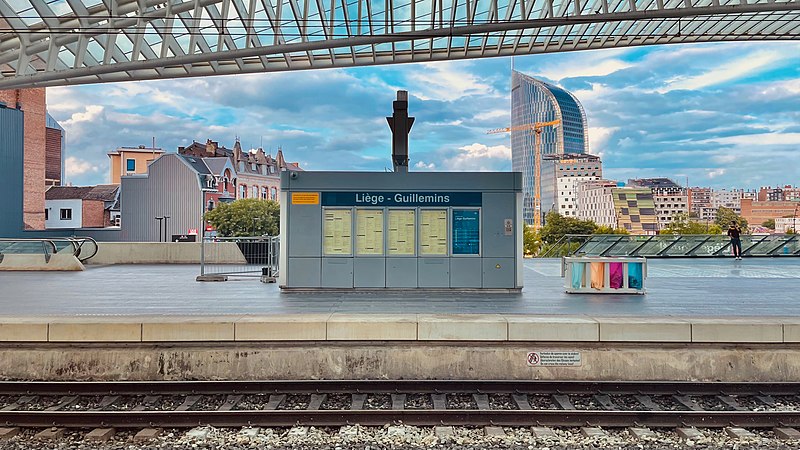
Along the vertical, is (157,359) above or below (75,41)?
below

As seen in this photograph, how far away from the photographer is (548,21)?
22562 millimetres

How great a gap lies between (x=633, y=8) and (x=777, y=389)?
720 inches

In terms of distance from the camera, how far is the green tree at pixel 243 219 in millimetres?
62656

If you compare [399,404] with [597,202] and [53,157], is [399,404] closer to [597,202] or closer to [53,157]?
[53,157]

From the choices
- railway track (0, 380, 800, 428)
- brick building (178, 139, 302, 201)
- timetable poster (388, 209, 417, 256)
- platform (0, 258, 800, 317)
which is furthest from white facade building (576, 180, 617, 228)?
railway track (0, 380, 800, 428)

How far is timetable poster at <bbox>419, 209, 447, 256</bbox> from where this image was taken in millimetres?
13461

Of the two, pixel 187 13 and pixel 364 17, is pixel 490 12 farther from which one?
pixel 187 13

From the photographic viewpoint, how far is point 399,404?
753 centimetres

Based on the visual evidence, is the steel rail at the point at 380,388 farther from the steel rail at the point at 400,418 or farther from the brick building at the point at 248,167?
the brick building at the point at 248,167

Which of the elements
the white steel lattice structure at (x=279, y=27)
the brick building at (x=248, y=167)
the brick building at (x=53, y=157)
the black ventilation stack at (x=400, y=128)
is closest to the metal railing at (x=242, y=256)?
Answer: the black ventilation stack at (x=400, y=128)

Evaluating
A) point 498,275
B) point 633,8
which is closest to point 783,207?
point 633,8

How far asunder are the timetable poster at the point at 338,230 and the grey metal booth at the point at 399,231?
2 centimetres

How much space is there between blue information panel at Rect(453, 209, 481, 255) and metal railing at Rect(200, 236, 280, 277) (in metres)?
5.49

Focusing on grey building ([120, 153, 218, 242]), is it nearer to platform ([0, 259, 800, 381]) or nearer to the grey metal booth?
the grey metal booth
